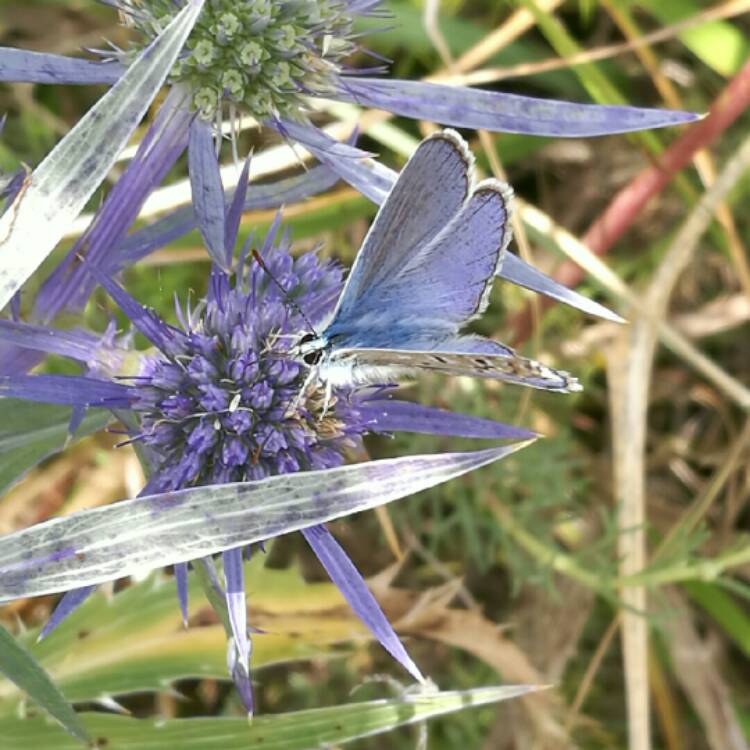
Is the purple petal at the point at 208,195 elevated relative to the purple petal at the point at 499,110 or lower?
lower

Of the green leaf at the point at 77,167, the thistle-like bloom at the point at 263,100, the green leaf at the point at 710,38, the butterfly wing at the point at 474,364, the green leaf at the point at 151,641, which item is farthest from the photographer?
the green leaf at the point at 710,38

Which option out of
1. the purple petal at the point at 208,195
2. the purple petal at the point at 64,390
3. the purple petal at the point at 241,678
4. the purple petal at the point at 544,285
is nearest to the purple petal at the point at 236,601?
the purple petal at the point at 241,678

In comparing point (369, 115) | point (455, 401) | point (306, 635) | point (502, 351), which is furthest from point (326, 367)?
point (369, 115)

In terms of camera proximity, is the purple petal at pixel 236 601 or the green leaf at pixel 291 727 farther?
the green leaf at pixel 291 727

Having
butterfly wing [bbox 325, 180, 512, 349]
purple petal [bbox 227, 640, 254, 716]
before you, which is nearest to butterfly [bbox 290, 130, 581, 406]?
butterfly wing [bbox 325, 180, 512, 349]

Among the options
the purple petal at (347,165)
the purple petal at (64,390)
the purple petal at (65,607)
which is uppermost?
the purple petal at (347,165)

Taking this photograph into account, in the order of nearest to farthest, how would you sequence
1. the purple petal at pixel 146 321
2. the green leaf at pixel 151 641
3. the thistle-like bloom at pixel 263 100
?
the purple petal at pixel 146 321 < the thistle-like bloom at pixel 263 100 < the green leaf at pixel 151 641

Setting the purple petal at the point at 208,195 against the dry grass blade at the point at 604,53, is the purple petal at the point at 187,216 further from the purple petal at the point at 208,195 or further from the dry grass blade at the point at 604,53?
the dry grass blade at the point at 604,53
